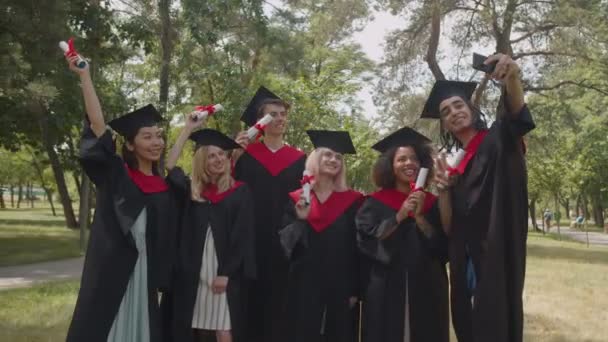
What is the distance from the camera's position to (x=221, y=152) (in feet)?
16.0

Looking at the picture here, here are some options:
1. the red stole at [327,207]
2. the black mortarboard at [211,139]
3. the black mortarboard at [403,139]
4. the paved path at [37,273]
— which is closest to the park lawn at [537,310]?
the paved path at [37,273]

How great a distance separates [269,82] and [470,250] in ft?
60.4

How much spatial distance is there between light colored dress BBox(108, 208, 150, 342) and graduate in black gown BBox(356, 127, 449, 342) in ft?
5.36

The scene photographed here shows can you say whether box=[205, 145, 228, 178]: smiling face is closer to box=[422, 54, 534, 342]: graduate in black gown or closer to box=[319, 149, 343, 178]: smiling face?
box=[319, 149, 343, 178]: smiling face

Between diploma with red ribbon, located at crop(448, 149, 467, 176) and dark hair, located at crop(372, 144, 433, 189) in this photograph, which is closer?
diploma with red ribbon, located at crop(448, 149, 467, 176)

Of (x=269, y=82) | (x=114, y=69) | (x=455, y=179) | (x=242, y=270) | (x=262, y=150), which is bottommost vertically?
(x=242, y=270)

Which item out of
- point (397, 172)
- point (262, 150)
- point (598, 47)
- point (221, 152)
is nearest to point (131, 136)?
point (221, 152)

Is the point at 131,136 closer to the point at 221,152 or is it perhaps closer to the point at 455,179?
the point at 221,152

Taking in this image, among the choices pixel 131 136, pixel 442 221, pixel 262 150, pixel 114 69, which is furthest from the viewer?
pixel 114 69

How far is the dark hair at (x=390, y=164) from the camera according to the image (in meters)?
4.77

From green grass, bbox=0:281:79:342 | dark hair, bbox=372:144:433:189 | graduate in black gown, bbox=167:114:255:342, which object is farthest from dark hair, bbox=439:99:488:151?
green grass, bbox=0:281:79:342

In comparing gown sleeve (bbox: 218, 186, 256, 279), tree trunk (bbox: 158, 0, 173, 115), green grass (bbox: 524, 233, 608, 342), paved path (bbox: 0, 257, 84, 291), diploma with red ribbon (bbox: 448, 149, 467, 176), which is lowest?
green grass (bbox: 524, 233, 608, 342)

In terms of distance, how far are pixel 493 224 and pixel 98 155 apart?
8.91 feet

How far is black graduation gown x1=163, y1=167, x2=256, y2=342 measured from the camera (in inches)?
182
